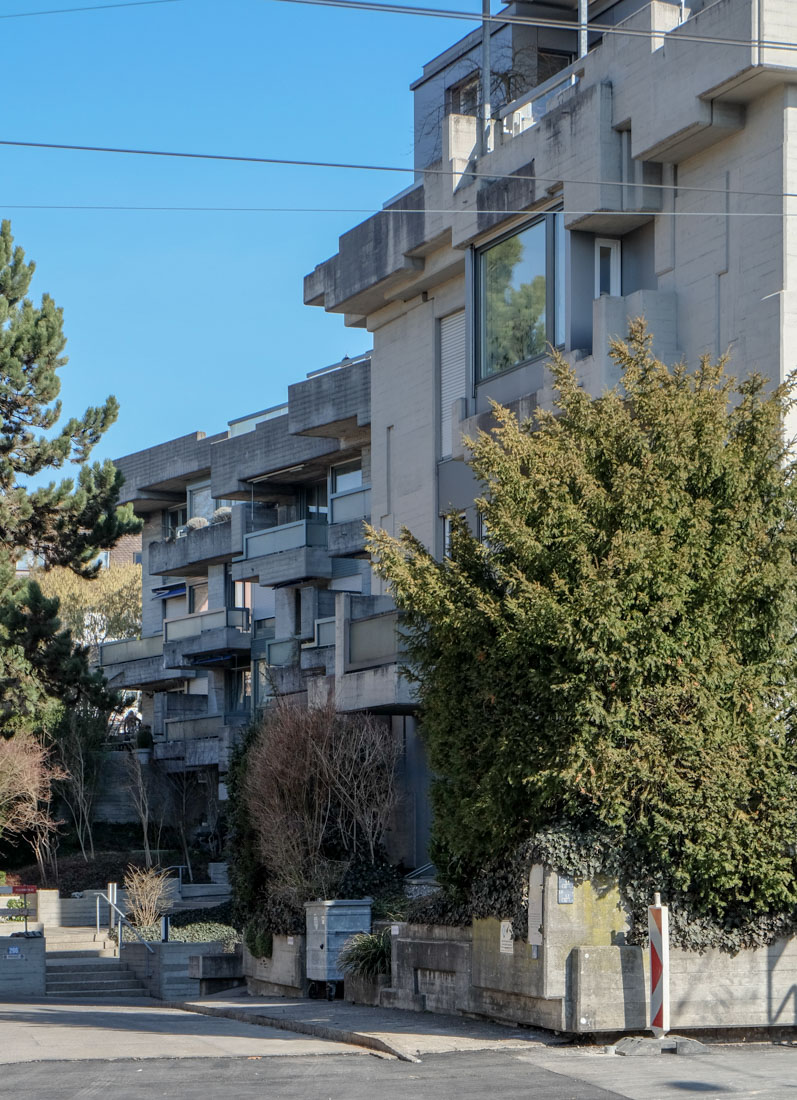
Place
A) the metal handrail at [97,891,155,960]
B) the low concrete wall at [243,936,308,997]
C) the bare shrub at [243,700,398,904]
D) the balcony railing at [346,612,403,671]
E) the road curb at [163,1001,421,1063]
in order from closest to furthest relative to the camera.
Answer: the road curb at [163,1001,421,1063], the low concrete wall at [243,936,308,997], the bare shrub at [243,700,398,904], the balcony railing at [346,612,403,671], the metal handrail at [97,891,155,960]

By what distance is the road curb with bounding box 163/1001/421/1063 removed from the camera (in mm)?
14108

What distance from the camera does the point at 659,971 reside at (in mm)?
13672

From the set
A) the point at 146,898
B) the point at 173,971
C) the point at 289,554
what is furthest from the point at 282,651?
the point at 173,971

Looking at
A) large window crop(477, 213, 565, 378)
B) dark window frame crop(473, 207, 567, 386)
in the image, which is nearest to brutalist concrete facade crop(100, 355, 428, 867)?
dark window frame crop(473, 207, 567, 386)

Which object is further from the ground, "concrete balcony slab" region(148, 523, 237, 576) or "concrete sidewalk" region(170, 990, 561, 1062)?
"concrete balcony slab" region(148, 523, 237, 576)

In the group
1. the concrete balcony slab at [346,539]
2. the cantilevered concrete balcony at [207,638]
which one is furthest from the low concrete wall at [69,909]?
the cantilevered concrete balcony at [207,638]

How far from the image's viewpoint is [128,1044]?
15.5 m

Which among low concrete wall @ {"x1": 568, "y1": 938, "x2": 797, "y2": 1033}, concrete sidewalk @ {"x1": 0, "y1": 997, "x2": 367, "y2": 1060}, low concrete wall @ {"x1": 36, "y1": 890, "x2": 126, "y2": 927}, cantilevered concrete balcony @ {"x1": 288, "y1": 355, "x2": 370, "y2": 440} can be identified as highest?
cantilevered concrete balcony @ {"x1": 288, "y1": 355, "x2": 370, "y2": 440}

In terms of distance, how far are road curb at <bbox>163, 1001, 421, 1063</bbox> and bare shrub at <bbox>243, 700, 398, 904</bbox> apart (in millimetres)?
4378

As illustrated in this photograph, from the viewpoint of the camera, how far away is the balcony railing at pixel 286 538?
134ft

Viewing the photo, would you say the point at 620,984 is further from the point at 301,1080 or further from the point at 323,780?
the point at 323,780

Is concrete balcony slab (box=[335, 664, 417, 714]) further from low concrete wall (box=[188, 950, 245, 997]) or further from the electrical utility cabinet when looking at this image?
the electrical utility cabinet

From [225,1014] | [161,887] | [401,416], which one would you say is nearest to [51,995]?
[161,887]

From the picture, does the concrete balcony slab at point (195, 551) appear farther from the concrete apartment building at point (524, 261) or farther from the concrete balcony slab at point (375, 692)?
the concrete balcony slab at point (375, 692)
